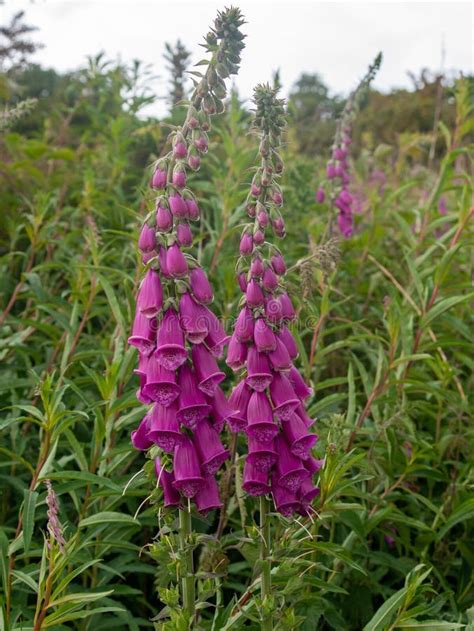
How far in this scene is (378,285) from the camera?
17.0ft

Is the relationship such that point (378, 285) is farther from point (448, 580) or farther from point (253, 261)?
point (253, 261)

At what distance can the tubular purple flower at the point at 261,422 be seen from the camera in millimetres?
2074

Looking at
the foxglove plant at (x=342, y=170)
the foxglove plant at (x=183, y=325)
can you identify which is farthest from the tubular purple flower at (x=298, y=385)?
the foxglove plant at (x=342, y=170)

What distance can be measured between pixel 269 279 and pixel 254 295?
73mm

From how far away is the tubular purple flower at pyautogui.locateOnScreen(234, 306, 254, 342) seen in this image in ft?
7.07

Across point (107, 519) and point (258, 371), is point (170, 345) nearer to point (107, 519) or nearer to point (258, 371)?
point (258, 371)

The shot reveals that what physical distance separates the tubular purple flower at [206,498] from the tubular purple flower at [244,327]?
1.57ft

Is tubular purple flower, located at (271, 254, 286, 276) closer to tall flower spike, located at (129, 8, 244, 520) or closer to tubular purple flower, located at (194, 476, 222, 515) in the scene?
tall flower spike, located at (129, 8, 244, 520)

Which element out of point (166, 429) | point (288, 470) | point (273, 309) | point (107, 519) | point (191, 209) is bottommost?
point (107, 519)

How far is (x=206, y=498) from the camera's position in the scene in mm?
2068

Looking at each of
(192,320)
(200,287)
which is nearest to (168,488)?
(192,320)

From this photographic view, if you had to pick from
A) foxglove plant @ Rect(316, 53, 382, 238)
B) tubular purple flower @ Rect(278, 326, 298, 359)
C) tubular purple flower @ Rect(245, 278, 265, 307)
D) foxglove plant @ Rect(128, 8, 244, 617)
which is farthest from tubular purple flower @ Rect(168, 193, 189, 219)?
foxglove plant @ Rect(316, 53, 382, 238)

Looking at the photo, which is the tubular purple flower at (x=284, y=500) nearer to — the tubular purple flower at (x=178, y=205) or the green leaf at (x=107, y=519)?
the green leaf at (x=107, y=519)

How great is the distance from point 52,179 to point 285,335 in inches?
181
